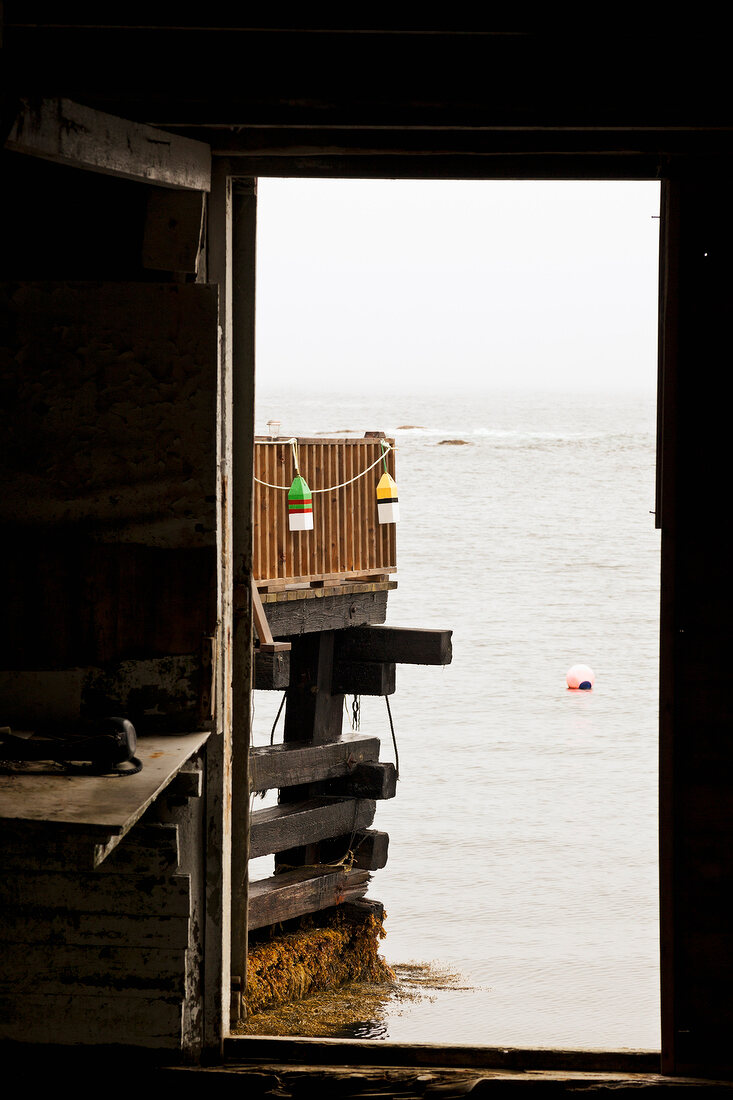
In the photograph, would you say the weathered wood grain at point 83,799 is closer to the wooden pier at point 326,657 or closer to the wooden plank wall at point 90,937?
the wooden plank wall at point 90,937

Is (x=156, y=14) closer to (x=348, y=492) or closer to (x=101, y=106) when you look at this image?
(x=101, y=106)

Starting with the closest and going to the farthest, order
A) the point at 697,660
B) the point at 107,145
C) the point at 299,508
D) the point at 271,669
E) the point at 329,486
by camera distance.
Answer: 1. the point at 107,145
2. the point at 697,660
3. the point at 271,669
4. the point at 299,508
5. the point at 329,486

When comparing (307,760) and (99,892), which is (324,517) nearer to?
(307,760)

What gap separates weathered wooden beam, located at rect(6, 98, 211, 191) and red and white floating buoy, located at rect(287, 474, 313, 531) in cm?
769

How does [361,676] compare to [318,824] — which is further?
[361,676]

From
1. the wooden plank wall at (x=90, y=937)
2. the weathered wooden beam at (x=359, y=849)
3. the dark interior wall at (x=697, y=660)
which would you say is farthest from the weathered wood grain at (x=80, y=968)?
the weathered wooden beam at (x=359, y=849)

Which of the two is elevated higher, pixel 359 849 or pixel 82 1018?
pixel 82 1018

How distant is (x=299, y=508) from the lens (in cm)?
1202

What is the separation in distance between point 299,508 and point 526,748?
2759 cm

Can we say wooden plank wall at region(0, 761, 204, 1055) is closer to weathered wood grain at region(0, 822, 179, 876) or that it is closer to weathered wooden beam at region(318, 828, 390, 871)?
weathered wood grain at region(0, 822, 179, 876)

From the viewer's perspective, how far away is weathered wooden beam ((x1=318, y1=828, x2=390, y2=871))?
1322 centimetres

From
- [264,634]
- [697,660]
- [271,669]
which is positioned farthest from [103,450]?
[271,669]

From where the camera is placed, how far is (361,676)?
1310 cm

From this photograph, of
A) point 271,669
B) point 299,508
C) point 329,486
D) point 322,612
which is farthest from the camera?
point 329,486
